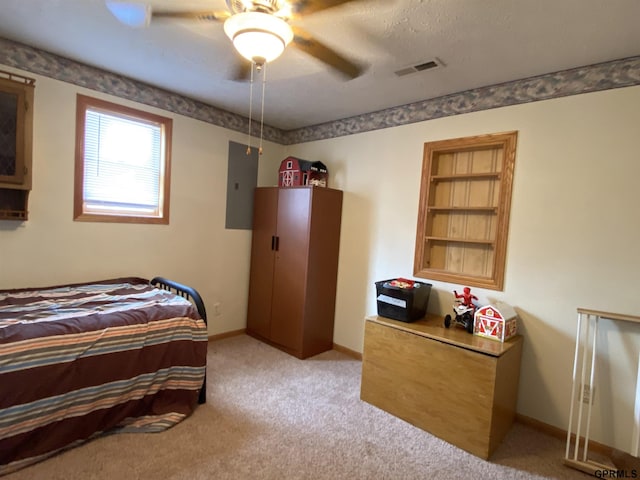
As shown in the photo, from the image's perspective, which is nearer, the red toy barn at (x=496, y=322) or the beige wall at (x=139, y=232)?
the red toy barn at (x=496, y=322)

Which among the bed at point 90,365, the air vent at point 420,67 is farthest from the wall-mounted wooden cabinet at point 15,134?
the air vent at point 420,67

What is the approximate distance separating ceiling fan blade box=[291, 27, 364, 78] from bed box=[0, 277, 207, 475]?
1.74 meters

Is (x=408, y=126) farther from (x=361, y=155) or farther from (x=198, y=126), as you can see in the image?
(x=198, y=126)

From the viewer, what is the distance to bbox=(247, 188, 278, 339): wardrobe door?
3.51 m

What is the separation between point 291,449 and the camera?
1.92 meters

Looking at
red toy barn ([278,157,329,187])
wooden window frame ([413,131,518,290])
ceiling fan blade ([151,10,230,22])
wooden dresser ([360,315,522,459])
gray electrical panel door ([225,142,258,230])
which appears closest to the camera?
ceiling fan blade ([151,10,230,22])

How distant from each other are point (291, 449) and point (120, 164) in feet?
8.41

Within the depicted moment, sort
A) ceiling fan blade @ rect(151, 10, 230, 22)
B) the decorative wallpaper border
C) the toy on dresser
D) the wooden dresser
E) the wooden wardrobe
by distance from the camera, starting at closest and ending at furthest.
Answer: ceiling fan blade @ rect(151, 10, 230, 22) < the wooden dresser < the decorative wallpaper border < the toy on dresser < the wooden wardrobe

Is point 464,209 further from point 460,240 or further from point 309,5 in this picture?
point 309,5

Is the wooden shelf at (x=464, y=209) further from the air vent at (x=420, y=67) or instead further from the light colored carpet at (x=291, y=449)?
the light colored carpet at (x=291, y=449)

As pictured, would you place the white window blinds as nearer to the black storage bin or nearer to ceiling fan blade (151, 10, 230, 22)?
ceiling fan blade (151, 10, 230, 22)

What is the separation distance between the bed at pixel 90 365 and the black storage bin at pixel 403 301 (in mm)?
1354

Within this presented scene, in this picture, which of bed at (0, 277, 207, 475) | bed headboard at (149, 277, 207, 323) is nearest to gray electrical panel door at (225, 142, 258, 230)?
bed headboard at (149, 277, 207, 323)

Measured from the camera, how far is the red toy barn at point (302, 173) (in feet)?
11.3
